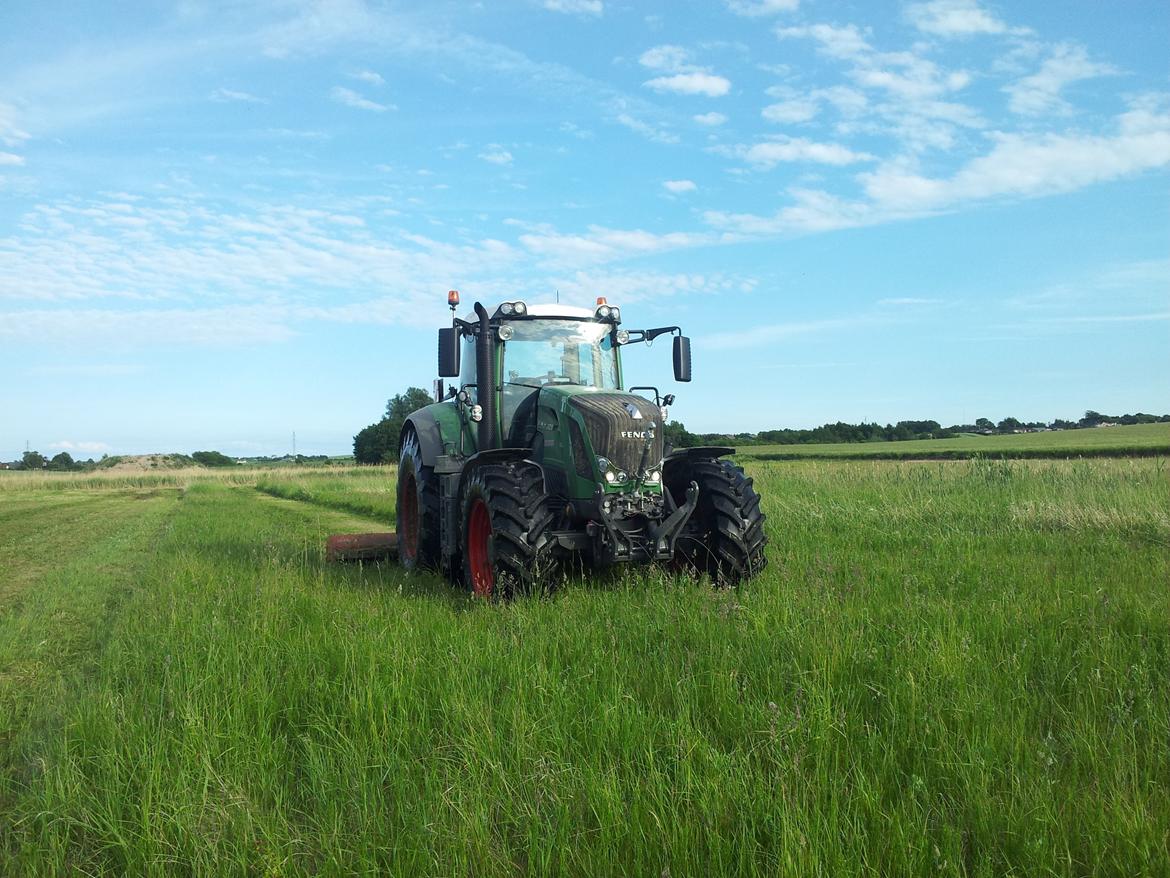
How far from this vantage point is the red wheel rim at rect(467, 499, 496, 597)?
675cm

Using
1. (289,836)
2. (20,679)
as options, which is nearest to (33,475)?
(20,679)

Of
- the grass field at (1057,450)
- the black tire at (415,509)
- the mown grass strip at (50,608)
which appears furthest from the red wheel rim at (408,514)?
the grass field at (1057,450)

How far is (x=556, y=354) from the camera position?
7773mm

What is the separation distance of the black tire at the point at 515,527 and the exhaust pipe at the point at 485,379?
0.93 metres

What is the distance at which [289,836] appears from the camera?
2.86 meters

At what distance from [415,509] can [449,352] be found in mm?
2992

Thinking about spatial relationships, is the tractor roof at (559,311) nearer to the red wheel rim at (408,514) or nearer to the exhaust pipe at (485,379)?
the exhaust pipe at (485,379)

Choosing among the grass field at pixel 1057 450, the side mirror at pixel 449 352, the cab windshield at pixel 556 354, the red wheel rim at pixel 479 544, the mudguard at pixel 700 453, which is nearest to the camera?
the red wheel rim at pixel 479 544

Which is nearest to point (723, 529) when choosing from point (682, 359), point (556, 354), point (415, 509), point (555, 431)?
point (555, 431)

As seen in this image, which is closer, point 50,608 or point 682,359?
point 50,608

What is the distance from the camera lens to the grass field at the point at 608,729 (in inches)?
104

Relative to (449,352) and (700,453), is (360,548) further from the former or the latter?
(700,453)

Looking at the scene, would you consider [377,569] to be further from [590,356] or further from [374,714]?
[374,714]

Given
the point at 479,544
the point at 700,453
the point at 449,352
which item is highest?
the point at 449,352
